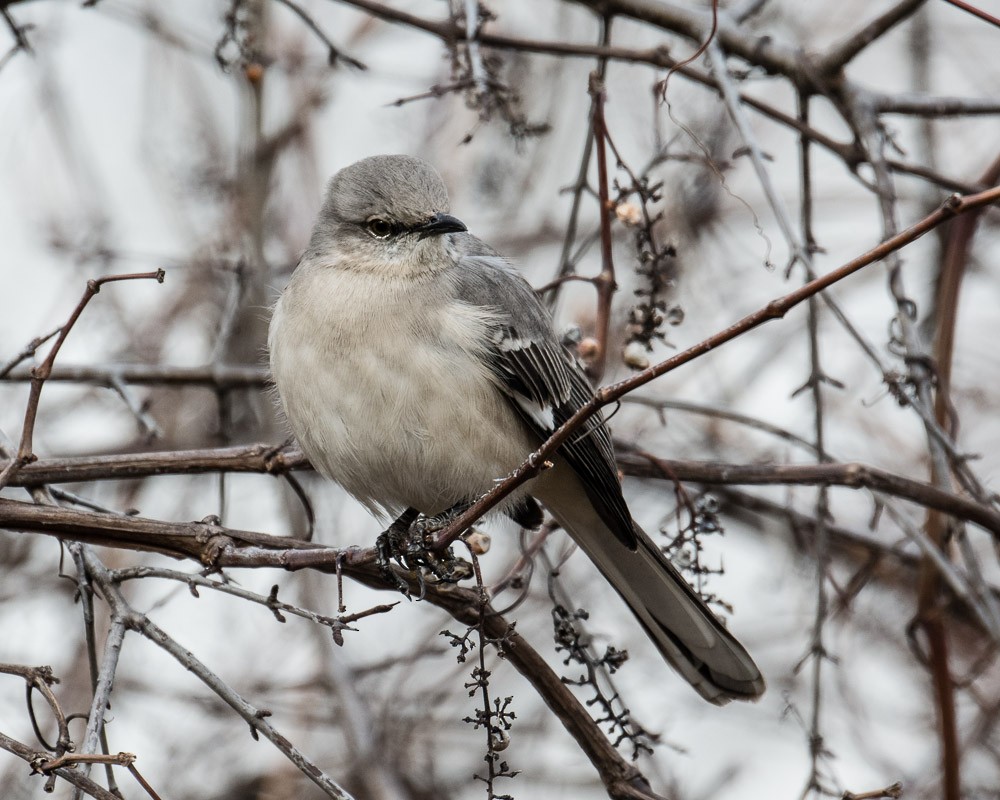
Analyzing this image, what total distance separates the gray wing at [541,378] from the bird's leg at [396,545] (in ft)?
1.82

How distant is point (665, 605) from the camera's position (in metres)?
3.88

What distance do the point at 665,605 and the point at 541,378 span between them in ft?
2.99

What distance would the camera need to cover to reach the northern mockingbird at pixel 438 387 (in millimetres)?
3420

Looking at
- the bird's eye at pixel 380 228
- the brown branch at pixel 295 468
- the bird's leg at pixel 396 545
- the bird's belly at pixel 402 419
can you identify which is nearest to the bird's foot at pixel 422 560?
the bird's leg at pixel 396 545

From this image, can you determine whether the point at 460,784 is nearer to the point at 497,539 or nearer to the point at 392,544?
the point at 497,539

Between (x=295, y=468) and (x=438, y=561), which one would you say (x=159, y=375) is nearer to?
(x=295, y=468)

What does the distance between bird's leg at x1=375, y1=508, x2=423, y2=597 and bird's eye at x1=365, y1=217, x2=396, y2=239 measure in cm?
96

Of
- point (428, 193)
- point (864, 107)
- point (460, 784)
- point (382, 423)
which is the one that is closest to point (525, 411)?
point (382, 423)

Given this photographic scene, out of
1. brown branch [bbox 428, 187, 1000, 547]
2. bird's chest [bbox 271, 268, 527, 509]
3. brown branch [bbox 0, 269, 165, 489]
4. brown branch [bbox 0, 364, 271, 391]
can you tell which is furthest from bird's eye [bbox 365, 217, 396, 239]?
brown branch [bbox 428, 187, 1000, 547]

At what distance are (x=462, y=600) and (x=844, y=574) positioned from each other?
3798mm

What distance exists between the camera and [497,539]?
20.0 feet

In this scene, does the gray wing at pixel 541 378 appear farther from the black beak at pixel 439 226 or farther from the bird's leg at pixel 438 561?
the bird's leg at pixel 438 561

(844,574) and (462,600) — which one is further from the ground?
(844,574)

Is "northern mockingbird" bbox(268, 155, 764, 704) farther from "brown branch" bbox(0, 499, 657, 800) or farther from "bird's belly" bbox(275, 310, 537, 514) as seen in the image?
"brown branch" bbox(0, 499, 657, 800)
